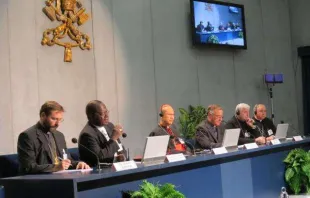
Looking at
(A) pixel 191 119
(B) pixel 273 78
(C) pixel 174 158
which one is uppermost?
(B) pixel 273 78

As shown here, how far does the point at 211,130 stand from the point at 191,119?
2.11 meters

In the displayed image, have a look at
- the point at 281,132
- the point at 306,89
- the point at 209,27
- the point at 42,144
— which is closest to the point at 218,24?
the point at 209,27

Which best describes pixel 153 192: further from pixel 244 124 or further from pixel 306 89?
pixel 306 89

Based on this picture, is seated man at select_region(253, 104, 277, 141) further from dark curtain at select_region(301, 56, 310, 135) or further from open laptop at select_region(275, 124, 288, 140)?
dark curtain at select_region(301, 56, 310, 135)

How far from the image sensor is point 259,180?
4.63 metres

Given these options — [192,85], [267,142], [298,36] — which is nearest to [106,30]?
[192,85]

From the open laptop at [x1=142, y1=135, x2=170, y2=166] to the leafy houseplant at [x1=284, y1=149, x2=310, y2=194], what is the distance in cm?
188

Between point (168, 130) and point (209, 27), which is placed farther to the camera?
point (209, 27)

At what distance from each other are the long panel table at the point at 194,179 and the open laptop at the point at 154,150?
6.2 inches

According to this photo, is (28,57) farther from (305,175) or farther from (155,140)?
(305,175)

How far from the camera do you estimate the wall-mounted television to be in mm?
7750

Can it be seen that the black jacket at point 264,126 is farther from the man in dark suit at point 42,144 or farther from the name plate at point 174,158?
the man in dark suit at point 42,144

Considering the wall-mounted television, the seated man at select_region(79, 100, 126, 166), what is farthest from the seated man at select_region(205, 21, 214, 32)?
Result: the seated man at select_region(79, 100, 126, 166)

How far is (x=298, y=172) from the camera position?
5004 mm
